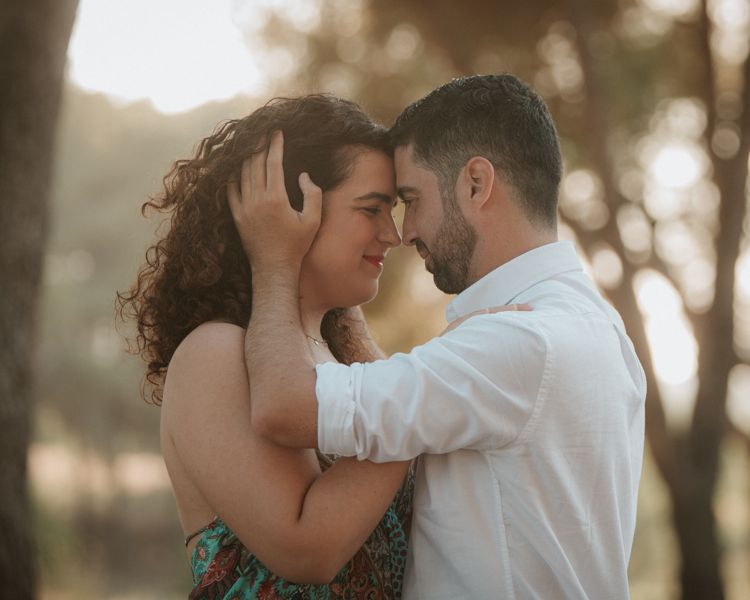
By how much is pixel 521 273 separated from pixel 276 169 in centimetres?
68

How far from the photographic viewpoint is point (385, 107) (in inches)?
317

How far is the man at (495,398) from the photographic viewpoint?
1.93 meters

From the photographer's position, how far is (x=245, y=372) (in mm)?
2156

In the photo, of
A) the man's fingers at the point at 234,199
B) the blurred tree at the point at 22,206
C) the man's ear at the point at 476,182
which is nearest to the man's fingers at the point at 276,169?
the man's fingers at the point at 234,199

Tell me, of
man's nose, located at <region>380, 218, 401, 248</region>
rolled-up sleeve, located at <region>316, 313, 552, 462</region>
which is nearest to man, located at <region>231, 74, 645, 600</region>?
rolled-up sleeve, located at <region>316, 313, 552, 462</region>

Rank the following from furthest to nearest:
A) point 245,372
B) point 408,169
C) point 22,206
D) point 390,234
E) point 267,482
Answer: point 22,206 < point 390,234 < point 408,169 < point 245,372 < point 267,482

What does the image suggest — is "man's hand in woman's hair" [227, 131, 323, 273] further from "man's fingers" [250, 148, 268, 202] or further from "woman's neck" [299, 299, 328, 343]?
"woman's neck" [299, 299, 328, 343]

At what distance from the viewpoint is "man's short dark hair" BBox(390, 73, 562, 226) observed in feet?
7.80

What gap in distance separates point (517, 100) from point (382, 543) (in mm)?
1190

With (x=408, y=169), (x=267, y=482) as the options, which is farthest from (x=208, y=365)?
(x=408, y=169)

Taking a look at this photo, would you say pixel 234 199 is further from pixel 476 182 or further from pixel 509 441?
pixel 509 441

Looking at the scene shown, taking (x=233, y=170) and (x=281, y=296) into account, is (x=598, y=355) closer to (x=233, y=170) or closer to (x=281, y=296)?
(x=281, y=296)

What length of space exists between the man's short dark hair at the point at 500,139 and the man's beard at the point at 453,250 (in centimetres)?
7

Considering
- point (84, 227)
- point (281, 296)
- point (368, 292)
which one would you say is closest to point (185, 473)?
point (281, 296)
